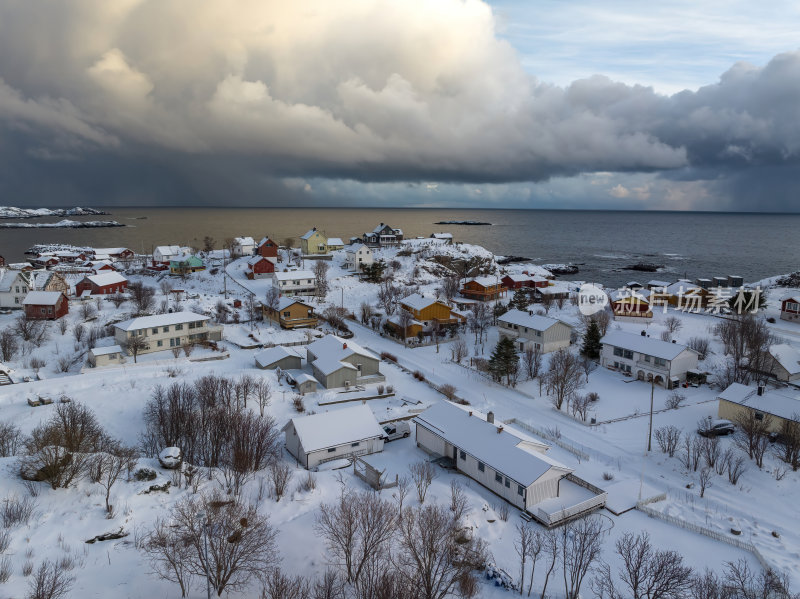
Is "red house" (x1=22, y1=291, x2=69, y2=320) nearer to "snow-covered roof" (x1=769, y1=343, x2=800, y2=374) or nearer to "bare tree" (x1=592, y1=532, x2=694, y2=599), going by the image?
"bare tree" (x1=592, y1=532, x2=694, y2=599)

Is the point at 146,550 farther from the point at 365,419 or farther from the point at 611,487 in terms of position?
the point at 611,487

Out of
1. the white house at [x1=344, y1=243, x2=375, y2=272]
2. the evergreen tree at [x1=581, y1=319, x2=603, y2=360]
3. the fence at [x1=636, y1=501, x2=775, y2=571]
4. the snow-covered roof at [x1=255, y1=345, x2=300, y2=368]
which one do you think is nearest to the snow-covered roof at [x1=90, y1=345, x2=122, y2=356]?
the snow-covered roof at [x1=255, y1=345, x2=300, y2=368]

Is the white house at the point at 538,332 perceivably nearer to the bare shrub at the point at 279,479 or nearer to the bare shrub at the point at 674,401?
the bare shrub at the point at 674,401

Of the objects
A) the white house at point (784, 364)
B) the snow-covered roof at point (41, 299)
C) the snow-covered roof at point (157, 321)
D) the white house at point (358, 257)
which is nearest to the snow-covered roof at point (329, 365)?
the snow-covered roof at point (157, 321)

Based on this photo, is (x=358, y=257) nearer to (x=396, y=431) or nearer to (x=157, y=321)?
(x=157, y=321)

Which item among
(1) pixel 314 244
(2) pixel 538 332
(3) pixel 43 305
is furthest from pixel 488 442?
(1) pixel 314 244

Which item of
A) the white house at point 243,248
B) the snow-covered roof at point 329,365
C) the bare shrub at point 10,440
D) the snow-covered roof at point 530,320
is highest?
the white house at point 243,248
